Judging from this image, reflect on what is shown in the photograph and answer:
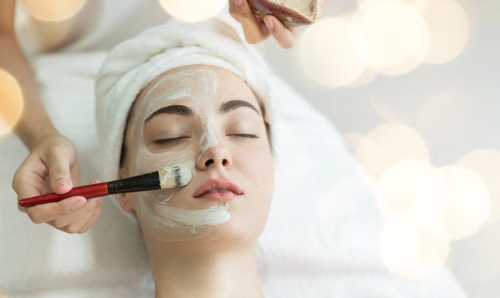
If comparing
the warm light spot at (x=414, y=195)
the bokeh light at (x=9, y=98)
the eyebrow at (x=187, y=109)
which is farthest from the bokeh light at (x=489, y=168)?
the bokeh light at (x=9, y=98)

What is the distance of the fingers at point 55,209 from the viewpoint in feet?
3.60

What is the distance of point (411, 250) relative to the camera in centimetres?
151

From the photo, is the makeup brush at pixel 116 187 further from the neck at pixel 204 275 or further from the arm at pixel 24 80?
the arm at pixel 24 80

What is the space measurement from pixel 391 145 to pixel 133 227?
717 mm

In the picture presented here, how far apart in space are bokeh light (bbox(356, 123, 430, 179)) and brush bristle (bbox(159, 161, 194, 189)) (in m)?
0.70

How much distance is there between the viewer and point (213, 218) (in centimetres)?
116

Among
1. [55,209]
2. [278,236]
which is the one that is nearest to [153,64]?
[55,209]

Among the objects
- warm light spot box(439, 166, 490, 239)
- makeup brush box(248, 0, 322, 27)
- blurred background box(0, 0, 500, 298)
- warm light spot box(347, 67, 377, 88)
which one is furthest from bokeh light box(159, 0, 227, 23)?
warm light spot box(439, 166, 490, 239)

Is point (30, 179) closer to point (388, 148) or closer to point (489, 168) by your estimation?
point (388, 148)

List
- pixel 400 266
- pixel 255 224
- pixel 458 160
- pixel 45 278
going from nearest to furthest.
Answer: pixel 255 224 → pixel 45 278 → pixel 400 266 → pixel 458 160

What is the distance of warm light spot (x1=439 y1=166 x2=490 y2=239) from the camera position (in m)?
1.61

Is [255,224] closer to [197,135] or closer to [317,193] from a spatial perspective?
[197,135]

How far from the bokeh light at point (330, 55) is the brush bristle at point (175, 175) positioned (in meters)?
0.83

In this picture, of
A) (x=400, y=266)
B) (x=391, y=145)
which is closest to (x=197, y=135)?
(x=400, y=266)
